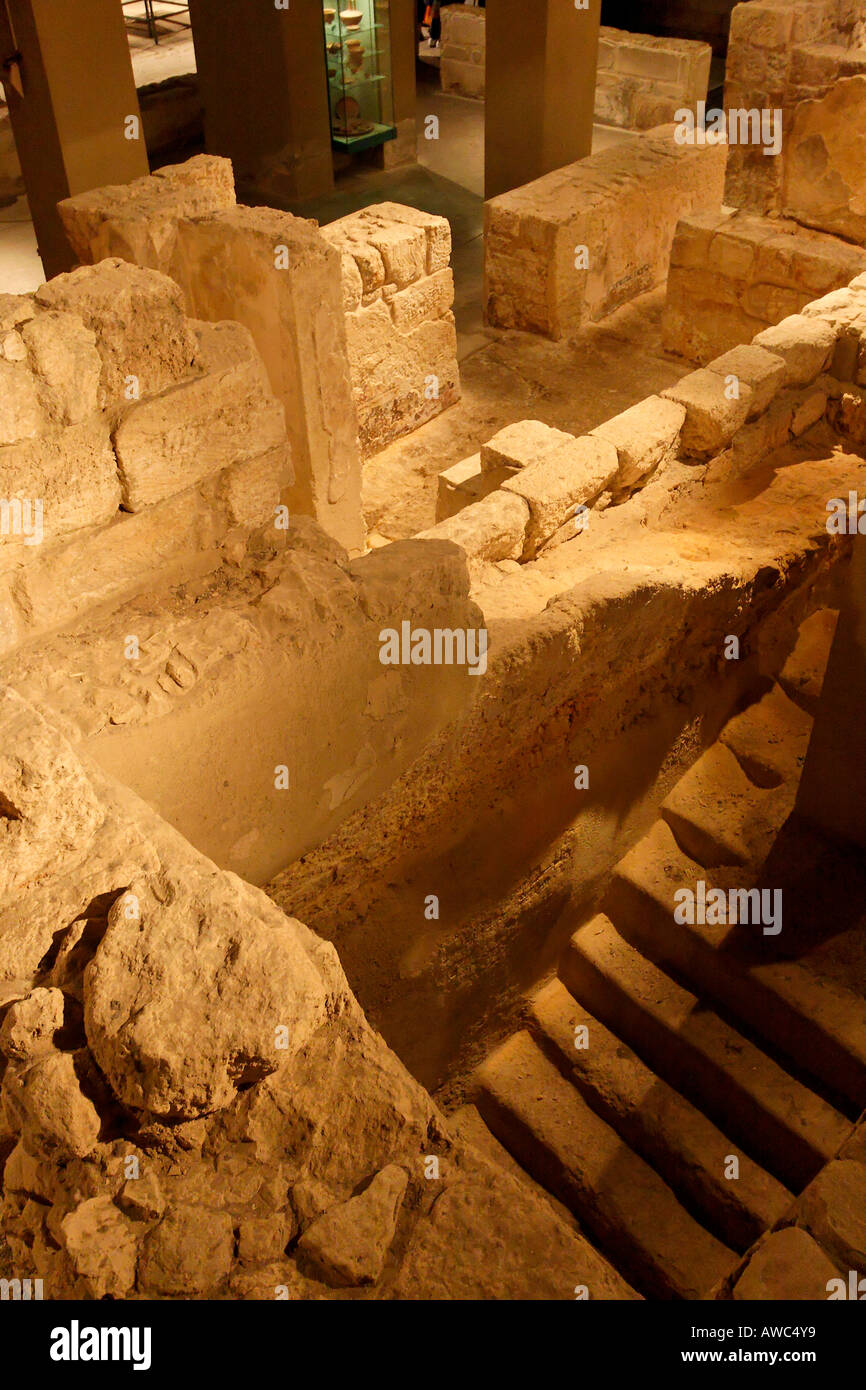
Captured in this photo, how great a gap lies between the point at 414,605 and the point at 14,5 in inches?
230

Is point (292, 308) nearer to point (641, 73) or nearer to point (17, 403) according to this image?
point (17, 403)

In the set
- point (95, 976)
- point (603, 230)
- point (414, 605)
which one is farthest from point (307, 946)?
point (603, 230)

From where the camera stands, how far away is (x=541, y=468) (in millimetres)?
4719

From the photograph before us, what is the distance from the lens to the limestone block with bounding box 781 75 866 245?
899cm

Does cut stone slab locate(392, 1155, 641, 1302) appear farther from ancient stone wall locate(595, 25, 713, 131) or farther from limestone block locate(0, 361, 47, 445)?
ancient stone wall locate(595, 25, 713, 131)

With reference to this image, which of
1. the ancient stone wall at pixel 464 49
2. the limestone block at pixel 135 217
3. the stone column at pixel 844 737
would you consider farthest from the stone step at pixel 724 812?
the ancient stone wall at pixel 464 49

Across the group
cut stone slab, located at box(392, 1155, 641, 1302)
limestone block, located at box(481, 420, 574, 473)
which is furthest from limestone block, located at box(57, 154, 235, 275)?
cut stone slab, located at box(392, 1155, 641, 1302)

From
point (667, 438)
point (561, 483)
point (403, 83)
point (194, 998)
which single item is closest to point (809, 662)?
point (667, 438)

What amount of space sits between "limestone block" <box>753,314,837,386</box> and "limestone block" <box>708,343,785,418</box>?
97 mm

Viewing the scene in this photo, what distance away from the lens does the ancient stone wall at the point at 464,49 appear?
41.9 ft

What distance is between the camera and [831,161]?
917 centimetres

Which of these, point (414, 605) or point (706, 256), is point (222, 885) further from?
point (706, 256)

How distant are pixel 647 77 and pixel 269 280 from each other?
8.44 m

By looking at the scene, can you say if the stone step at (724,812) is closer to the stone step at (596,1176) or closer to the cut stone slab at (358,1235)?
the stone step at (596,1176)
